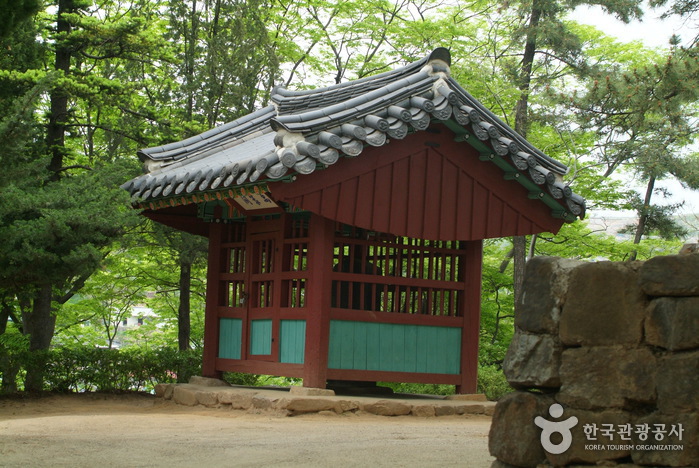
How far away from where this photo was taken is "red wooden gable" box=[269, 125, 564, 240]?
10.3 meters

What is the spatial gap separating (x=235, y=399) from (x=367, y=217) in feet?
10.6

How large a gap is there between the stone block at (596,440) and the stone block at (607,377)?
6 cm

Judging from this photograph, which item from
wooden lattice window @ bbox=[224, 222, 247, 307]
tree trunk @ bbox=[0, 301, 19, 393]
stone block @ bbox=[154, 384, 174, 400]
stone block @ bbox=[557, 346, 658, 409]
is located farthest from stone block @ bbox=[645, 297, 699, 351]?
tree trunk @ bbox=[0, 301, 19, 393]

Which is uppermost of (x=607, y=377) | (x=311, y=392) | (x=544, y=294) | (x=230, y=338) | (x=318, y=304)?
(x=544, y=294)

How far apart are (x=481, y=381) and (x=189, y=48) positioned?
9.56 meters

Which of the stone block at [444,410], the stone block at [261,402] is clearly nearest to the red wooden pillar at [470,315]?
the stone block at [444,410]

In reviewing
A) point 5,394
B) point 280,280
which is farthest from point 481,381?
point 5,394

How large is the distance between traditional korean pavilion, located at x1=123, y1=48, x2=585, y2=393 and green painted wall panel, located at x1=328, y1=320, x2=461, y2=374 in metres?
0.02

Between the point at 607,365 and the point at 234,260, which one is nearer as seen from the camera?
the point at 607,365

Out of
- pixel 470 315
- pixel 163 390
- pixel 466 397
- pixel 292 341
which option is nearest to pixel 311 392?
pixel 292 341

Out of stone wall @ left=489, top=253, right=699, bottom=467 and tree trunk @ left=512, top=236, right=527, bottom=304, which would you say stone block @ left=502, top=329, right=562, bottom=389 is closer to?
stone wall @ left=489, top=253, right=699, bottom=467

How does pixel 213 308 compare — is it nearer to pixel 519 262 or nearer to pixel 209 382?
pixel 209 382

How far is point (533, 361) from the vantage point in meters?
5.06

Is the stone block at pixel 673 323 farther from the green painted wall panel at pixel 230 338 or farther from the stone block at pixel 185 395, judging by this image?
the stone block at pixel 185 395
